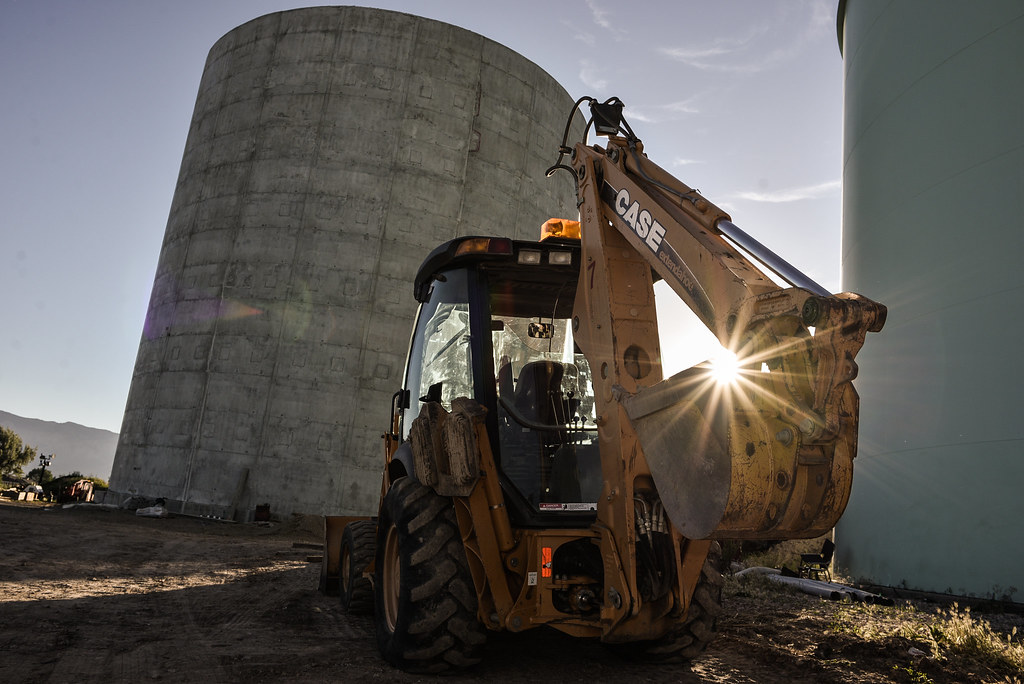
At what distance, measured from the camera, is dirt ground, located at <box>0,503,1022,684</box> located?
160 inches

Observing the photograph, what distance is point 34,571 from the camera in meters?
7.53

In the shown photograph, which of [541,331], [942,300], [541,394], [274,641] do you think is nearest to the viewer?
[541,394]

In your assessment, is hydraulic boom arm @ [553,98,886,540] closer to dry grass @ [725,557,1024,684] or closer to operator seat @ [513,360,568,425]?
operator seat @ [513,360,568,425]

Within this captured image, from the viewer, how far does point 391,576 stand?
4738 millimetres

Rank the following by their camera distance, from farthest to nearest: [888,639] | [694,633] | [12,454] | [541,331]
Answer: [12,454], [888,639], [541,331], [694,633]

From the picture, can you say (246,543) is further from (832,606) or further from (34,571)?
(832,606)

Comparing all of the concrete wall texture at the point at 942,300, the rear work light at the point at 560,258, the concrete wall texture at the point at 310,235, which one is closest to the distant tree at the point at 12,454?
the concrete wall texture at the point at 310,235

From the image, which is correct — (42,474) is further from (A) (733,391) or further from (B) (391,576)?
(A) (733,391)

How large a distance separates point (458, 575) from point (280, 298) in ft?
46.7

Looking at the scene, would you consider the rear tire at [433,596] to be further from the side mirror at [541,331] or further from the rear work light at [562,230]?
the rear work light at [562,230]

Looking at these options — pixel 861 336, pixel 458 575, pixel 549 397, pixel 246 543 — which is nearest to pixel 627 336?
pixel 549 397

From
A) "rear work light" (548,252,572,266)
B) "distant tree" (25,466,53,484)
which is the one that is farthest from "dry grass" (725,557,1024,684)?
"distant tree" (25,466,53,484)

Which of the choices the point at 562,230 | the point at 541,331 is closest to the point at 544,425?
the point at 541,331

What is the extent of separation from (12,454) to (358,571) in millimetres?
51883
